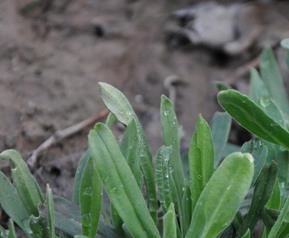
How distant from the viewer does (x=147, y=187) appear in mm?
1929

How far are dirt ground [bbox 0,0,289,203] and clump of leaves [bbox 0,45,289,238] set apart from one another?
0.47 metres

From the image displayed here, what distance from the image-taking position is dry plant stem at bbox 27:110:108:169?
7.76 ft

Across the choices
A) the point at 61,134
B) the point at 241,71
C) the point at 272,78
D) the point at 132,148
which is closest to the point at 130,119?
the point at 132,148

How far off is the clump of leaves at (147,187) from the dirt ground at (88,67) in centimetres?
47

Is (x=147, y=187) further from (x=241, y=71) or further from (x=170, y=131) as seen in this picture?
(x=241, y=71)

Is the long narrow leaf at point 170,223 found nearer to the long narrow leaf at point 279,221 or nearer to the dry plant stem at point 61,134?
the long narrow leaf at point 279,221

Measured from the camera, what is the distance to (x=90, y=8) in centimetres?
342

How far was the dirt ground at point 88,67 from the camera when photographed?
2.57m

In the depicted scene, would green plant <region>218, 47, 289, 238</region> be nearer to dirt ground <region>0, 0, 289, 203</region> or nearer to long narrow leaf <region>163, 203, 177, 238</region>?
long narrow leaf <region>163, 203, 177, 238</region>

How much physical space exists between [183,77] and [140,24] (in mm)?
412

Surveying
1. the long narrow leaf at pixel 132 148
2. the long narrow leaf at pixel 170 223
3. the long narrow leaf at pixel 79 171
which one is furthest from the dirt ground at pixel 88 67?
the long narrow leaf at pixel 170 223

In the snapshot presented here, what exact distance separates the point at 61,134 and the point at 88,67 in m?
0.55

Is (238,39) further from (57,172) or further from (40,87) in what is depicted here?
(57,172)

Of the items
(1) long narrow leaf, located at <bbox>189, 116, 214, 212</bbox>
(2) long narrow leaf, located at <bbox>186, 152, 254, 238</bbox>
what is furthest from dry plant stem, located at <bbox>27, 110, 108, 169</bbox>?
(2) long narrow leaf, located at <bbox>186, 152, 254, 238</bbox>
